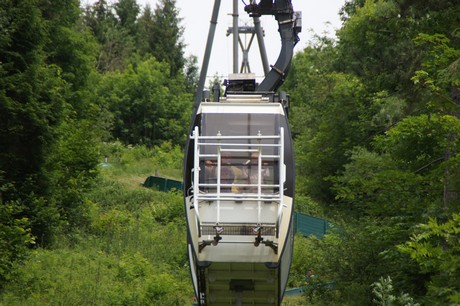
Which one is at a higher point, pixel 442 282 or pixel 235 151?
pixel 235 151

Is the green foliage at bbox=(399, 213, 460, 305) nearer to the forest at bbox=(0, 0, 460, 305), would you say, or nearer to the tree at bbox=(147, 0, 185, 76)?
the forest at bbox=(0, 0, 460, 305)

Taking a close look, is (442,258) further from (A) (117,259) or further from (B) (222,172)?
(A) (117,259)

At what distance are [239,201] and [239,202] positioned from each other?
2cm

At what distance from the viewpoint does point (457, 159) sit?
648 inches

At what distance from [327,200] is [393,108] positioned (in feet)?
51.6

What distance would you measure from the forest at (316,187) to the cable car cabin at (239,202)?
2.10 meters

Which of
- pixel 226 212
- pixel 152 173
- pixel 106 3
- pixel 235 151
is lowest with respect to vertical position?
pixel 152 173

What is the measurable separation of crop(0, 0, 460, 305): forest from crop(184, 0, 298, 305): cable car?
2093mm

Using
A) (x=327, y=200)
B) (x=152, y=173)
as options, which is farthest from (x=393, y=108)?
(x=152, y=173)

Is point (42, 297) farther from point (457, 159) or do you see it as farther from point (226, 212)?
point (457, 159)

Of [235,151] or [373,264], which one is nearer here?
[235,151]

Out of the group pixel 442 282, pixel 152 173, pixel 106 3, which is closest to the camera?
pixel 442 282

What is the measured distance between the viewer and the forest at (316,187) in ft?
59.8

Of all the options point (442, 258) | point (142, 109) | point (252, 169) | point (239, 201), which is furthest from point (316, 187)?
point (142, 109)
